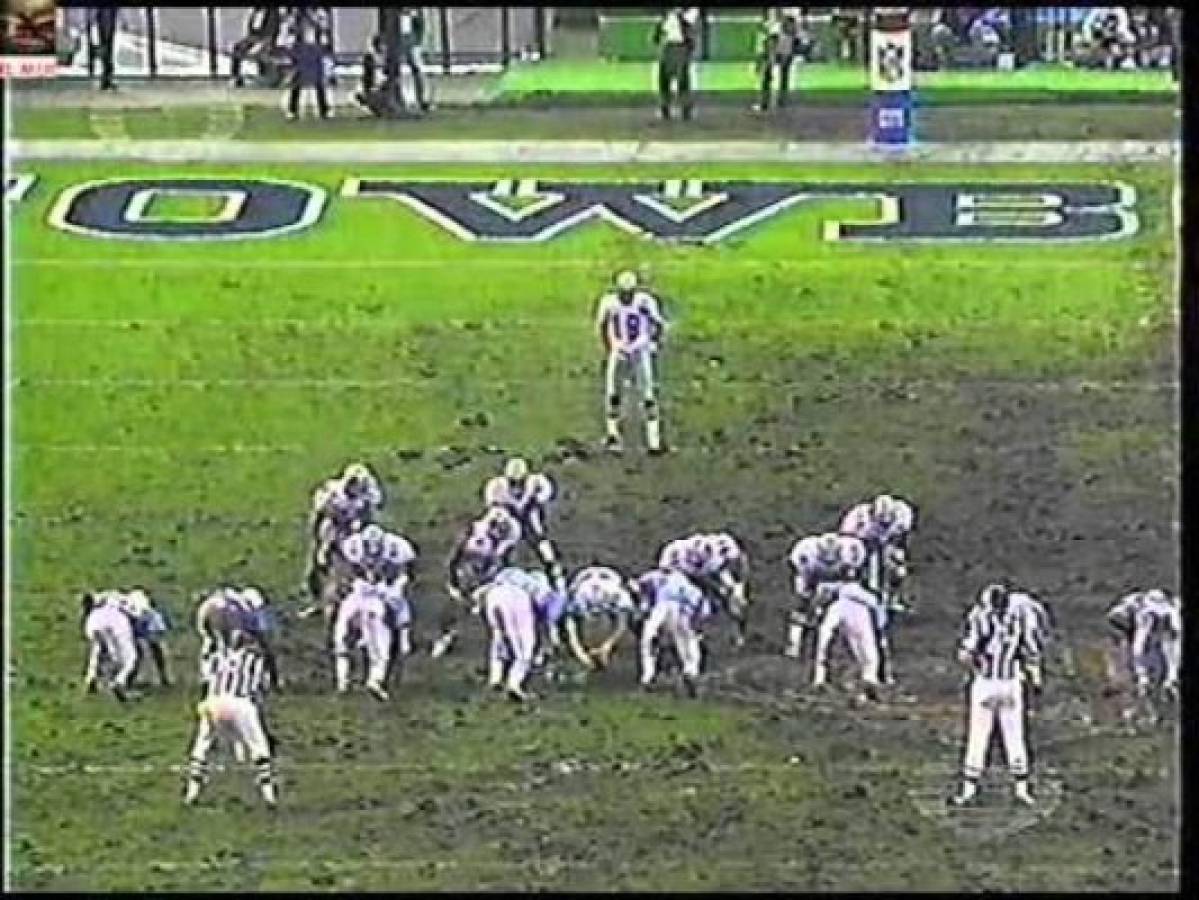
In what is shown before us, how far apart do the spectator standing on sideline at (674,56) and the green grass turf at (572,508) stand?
20cm

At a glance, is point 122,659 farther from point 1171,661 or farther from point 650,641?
point 1171,661

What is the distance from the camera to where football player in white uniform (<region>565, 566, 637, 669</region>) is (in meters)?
2.88

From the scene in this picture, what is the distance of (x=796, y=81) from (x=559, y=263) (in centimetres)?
37

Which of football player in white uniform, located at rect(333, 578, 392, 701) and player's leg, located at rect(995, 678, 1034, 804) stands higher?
football player in white uniform, located at rect(333, 578, 392, 701)

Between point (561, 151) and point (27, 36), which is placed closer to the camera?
point (27, 36)

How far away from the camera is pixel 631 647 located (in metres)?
2.88

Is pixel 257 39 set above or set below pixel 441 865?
above

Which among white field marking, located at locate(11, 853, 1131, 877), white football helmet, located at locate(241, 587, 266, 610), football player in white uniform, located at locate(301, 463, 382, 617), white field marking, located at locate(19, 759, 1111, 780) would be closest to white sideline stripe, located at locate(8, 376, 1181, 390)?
football player in white uniform, located at locate(301, 463, 382, 617)

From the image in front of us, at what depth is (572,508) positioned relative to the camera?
2.87 m

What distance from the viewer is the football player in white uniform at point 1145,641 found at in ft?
9.31

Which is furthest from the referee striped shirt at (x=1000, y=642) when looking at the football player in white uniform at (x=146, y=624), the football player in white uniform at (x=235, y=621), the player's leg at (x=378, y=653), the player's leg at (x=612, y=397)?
the football player in white uniform at (x=146, y=624)

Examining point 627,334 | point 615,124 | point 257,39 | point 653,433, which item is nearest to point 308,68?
point 257,39

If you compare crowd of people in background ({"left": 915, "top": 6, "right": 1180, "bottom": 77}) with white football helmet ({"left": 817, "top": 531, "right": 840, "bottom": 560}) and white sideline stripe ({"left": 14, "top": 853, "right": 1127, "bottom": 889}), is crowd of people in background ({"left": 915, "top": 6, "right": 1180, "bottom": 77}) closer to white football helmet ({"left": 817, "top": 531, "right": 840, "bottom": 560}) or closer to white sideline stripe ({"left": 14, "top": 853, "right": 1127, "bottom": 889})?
white football helmet ({"left": 817, "top": 531, "right": 840, "bottom": 560})

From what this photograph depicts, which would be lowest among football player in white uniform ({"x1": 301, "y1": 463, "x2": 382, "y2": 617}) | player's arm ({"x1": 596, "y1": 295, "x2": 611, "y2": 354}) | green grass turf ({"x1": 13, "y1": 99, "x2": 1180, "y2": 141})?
football player in white uniform ({"x1": 301, "y1": 463, "x2": 382, "y2": 617})
